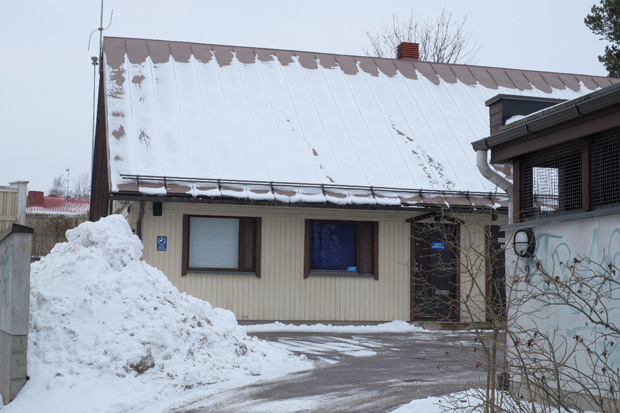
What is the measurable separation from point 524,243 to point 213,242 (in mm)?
9348

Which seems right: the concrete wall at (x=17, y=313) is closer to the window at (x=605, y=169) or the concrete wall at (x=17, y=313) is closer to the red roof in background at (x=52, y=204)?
the window at (x=605, y=169)

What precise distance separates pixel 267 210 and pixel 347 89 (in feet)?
17.6

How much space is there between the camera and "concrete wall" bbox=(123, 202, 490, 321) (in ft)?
53.3

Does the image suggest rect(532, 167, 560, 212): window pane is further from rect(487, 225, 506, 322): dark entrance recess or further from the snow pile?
the snow pile

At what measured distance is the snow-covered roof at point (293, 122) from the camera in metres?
16.5

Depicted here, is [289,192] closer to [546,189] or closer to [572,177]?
[546,189]

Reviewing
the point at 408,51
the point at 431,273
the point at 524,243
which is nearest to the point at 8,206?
the point at 431,273

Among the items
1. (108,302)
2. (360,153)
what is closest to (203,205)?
(360,153)

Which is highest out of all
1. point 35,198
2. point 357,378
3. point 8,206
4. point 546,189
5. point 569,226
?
point 35,198

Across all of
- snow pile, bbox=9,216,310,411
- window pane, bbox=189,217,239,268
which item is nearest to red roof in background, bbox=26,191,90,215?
window pane, bbox=189,217,239,268

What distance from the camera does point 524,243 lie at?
8438 millimetres

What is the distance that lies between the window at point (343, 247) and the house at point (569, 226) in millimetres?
8213

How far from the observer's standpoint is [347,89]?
20.6 m

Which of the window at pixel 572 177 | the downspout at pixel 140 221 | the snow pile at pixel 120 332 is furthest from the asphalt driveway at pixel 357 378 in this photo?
the downspout at pixel 140 221
